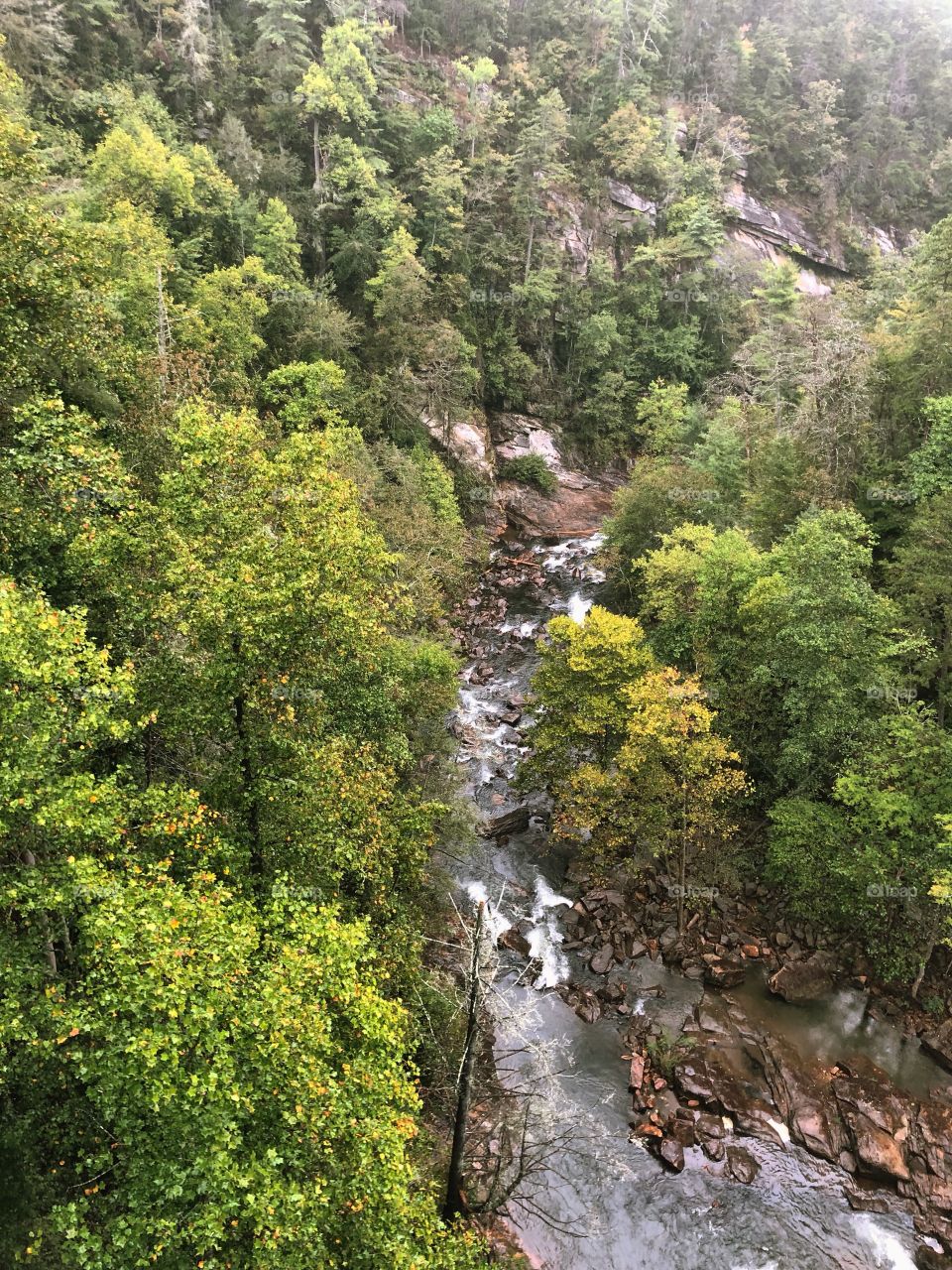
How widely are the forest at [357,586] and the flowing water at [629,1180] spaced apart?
105cm

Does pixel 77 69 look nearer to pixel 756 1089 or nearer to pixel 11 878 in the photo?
pixel 11 878

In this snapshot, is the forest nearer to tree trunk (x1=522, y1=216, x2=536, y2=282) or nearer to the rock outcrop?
tree trunk (x1=522, y1=216, x2=536, y2=282)

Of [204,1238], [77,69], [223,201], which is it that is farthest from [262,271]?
[204,1238]

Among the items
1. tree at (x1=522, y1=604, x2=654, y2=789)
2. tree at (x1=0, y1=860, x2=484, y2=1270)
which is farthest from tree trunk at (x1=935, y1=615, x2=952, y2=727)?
tree at (x1=0, y1=860, x2=484, y2=1270)

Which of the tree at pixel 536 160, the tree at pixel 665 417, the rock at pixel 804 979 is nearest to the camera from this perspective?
the rock at pixel 804 979

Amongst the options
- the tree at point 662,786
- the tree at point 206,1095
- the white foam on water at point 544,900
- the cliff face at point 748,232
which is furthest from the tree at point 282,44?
the tree at point 206,1095

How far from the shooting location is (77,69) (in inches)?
1791

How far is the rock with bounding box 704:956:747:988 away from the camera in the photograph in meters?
24.0

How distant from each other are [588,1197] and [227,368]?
3579 centimetres

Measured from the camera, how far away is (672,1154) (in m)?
18.9

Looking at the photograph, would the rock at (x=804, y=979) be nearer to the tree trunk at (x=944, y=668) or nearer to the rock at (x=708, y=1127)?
the rock at (x=708, y=1127)

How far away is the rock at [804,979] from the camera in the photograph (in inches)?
931

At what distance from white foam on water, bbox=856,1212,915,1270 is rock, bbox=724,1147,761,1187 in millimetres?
2507

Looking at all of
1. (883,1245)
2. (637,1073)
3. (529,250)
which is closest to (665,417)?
(529,250)
